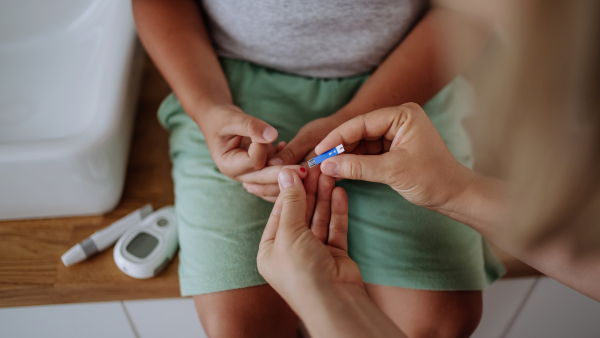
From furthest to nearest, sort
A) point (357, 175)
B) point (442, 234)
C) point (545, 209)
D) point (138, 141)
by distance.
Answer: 1. point (138, 141)
2. point (442, 234)
3. point (357, 175)
4. point (545, 209)

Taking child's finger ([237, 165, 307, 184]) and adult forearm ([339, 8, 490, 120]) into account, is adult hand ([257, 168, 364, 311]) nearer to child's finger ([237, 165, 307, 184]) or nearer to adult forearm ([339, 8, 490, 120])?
child's finger ([237, 165, 307, 184])

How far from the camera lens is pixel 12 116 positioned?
61cm

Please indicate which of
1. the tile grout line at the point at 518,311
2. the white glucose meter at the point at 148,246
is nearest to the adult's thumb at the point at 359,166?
the white glucose meter at the point at 148,246

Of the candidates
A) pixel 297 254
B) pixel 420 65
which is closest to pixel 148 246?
pixel 297 254

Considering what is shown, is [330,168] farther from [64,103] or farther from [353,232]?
[64,103]

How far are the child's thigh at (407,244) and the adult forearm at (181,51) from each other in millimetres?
Answer: 280

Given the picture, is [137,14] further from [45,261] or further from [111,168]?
[45,261]

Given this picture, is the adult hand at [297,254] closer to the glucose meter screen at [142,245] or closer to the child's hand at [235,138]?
the child's hand at [235,138]

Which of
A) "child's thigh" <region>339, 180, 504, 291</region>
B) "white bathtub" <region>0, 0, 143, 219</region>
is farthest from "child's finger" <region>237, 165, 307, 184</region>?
"white bathtub" <region>0, 0, 143, 219</region>

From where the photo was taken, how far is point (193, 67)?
2.02 ft

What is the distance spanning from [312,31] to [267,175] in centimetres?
28

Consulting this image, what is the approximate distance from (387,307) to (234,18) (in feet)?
1.79

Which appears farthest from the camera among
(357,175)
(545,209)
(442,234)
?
(442,234)

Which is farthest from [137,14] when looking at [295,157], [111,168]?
[295,157]
